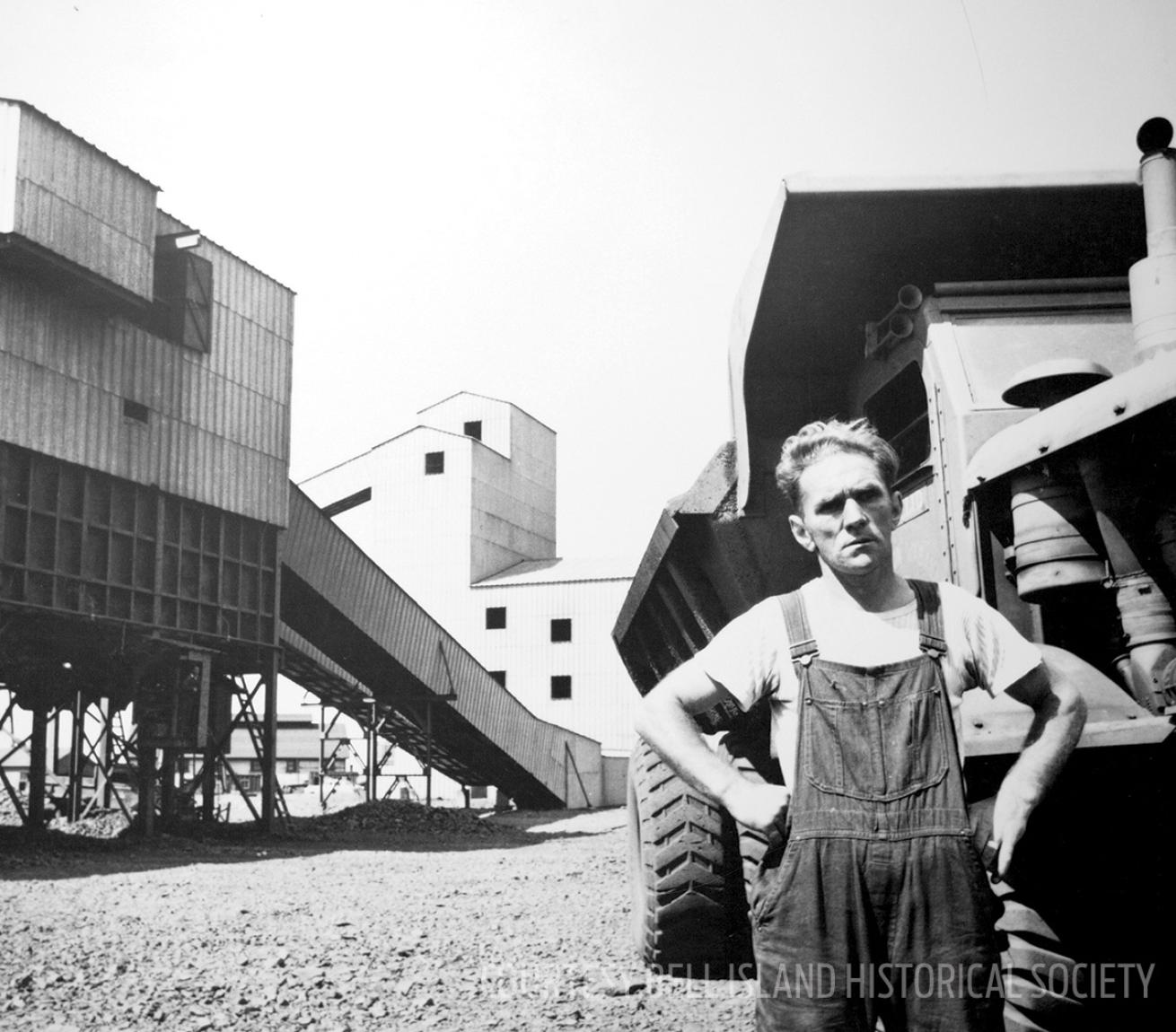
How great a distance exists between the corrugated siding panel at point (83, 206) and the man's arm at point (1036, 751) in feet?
55.1

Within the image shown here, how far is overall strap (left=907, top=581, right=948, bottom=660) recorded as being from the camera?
102 inches

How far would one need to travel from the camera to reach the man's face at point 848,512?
8.75 feet

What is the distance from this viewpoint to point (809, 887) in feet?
7.92

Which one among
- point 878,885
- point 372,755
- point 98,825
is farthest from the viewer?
point 372,755

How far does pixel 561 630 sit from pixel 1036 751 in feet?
112

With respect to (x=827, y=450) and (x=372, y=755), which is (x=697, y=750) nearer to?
(x=827, y=450)

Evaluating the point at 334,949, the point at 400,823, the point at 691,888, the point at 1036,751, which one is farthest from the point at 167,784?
the point at 1036,751

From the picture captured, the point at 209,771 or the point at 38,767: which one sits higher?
the point at 38,767

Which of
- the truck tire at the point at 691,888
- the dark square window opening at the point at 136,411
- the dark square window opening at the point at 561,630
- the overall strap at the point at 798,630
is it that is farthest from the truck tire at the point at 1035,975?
the dark square window opening at the point at 561,630

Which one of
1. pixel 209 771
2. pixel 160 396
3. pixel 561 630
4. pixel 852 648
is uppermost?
pixel 160 396

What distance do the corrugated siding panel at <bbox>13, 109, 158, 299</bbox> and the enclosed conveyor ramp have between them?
5.51m

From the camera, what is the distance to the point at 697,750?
260 cm

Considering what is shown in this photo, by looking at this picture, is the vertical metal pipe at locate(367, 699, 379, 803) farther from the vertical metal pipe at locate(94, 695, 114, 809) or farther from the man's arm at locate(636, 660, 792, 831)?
the man's arm at locate(636, 660, 792, 831)

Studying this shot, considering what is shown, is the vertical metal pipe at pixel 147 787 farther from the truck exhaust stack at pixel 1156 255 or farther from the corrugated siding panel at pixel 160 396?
the truck exhaust stack at pixel 1156 255
